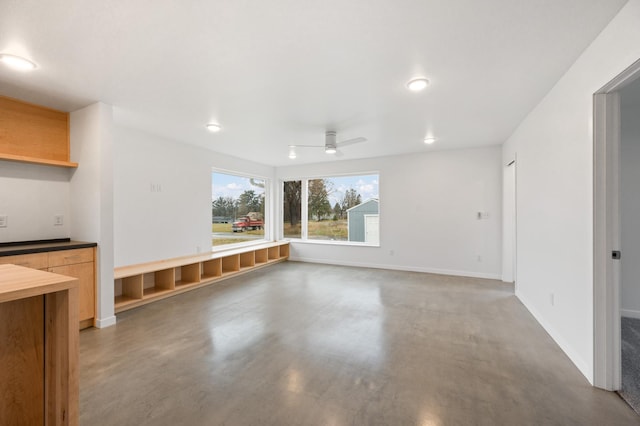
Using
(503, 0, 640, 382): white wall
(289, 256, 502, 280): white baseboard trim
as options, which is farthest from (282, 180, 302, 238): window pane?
(503, 0, 640, 382): white wall

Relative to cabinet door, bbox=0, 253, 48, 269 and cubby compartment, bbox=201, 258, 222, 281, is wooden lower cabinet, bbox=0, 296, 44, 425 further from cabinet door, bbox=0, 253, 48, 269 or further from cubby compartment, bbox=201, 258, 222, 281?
cubby compartment, bbox=201, 258, 222, 281

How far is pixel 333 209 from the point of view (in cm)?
686

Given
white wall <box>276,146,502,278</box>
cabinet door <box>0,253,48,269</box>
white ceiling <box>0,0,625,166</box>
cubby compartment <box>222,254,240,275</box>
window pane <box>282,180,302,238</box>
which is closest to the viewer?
white ceiling <box>0,0,625,166</box>

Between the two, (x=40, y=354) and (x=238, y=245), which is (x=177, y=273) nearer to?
(x=238, y=245)

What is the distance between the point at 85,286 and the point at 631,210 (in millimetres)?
6098

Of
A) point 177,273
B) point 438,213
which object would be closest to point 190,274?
point 177,273

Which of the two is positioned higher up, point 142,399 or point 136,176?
point 136,176

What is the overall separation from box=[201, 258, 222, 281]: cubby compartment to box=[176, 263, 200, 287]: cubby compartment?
0.87 feet

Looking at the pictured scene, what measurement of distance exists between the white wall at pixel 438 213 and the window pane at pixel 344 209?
284 millimetres

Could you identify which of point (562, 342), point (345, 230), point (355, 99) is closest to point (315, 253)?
point (345, 230)

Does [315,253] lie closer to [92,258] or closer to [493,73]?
[92,258]

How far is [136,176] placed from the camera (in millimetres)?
4094

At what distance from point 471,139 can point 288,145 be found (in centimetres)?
313

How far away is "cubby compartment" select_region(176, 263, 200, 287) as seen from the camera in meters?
4.59
